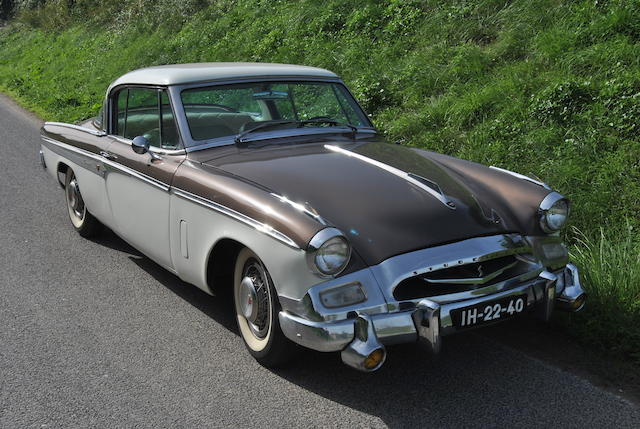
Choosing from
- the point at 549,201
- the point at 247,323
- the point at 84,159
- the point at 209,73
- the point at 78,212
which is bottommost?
the point at 78,212

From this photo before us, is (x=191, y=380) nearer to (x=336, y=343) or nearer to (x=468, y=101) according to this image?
(x=336, y=343)

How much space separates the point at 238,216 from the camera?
3.71 m

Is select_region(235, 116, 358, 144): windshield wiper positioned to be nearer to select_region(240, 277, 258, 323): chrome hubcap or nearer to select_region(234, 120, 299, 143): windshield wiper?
select_region(234, 120, 299, 143): windshield wiper

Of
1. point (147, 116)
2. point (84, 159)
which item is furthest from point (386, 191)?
point (84, 159)

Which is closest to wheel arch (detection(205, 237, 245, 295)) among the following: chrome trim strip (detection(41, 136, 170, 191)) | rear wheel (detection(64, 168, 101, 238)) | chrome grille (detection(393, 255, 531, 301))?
chrome trim strip (detection(41, 136, 170, 191))

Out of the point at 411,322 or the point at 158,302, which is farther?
the point at 158,302

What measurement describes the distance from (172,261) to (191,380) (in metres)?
1.00

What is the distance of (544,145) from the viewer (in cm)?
635

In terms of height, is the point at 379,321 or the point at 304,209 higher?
the point at 304,209

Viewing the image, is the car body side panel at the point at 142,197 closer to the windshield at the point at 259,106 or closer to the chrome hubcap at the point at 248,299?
the windshield at the point at 259,106

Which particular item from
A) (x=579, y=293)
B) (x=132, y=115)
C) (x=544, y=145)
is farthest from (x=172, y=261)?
(x=544, y=145)

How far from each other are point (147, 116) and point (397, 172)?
75.6 inches

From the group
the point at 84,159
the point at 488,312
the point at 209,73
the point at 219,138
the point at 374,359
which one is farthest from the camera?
the point at 84,159

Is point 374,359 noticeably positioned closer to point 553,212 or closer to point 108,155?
point 553,212
